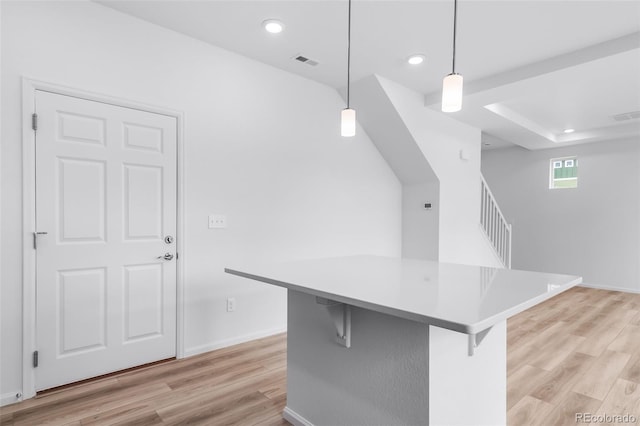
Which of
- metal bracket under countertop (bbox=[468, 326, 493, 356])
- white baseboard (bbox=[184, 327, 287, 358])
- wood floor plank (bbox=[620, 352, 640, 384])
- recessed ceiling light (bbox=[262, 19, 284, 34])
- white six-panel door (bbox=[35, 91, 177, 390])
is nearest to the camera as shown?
metal bracket under countertop (bbox=[468, 326, 493, 356])

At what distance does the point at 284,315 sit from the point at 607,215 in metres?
5.50

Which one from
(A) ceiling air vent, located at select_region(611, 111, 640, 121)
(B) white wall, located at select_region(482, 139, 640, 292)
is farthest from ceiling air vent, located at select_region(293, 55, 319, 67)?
(B) white wall, located at select_region(482, 139, 640, 292)

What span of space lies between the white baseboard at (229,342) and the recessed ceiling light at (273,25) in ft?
8.61

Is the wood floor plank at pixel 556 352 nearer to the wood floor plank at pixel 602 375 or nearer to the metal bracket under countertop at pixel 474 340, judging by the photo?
the wood floor plank at pixel 602 375

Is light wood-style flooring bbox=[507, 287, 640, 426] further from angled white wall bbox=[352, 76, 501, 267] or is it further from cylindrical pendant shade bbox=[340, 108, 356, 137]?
cylindrical pendant shade bbox=[340, 108, 356, 137]

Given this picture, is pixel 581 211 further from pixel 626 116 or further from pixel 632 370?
pixel 632 370

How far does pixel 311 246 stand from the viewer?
3.82m

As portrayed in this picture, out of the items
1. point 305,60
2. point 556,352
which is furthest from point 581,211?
point 305,60

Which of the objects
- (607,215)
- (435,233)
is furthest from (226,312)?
(607,215)

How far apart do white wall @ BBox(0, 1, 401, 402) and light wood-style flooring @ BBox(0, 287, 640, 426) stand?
30 cm

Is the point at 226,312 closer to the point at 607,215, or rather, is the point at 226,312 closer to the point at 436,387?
the point at 436,387

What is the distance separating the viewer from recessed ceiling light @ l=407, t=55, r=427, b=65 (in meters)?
3.28

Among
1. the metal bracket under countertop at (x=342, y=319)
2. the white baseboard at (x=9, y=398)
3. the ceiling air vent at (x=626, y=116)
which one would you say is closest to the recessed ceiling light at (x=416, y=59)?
the metal bracket under countertop at (x=342, y=319)

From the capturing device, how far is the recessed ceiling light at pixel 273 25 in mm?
2705
